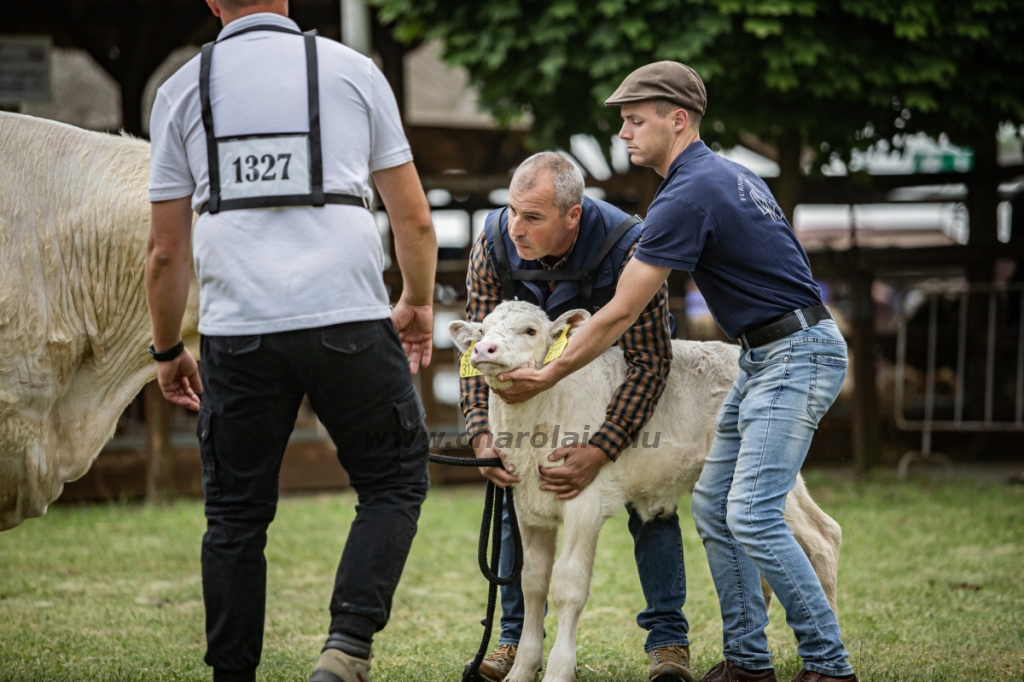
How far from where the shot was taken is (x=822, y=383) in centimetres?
342

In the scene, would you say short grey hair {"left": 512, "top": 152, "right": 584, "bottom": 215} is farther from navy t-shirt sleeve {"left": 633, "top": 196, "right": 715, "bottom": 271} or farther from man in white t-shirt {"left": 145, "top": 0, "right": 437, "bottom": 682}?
man in white t-shirt {"left": 145, "top": 0, "right": 437, "bottom": 682}

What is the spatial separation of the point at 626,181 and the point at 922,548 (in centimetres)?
407

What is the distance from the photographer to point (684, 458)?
3.99 meters

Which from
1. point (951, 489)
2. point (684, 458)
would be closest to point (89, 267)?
point (684, 458)

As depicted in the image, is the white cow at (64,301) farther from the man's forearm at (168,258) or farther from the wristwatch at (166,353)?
the man's forearm at (168,258)

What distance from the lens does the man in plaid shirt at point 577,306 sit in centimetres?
375

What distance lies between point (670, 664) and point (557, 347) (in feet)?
4.12

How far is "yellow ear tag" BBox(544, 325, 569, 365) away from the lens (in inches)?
144

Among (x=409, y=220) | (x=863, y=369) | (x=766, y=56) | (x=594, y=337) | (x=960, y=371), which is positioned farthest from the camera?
(x=960, y=371)

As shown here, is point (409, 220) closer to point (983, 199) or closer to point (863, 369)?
point (863, 369)

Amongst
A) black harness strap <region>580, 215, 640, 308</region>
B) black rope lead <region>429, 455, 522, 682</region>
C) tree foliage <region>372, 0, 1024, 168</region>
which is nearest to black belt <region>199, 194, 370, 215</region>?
black rope lead <region>429, 455, 522, 682</region>

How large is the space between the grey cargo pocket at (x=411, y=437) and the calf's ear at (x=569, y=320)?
3.15ft

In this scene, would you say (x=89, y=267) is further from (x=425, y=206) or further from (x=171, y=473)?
(x=171, y=473)

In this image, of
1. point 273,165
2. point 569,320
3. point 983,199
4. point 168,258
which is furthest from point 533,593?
point 983,199
